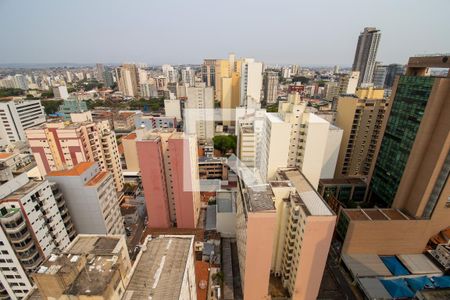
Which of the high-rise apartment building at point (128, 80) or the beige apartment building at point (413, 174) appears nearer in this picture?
the beige apartment building at point (413, 174)

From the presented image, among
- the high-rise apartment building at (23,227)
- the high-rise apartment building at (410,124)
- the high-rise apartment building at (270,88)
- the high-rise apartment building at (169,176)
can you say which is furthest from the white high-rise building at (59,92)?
the high-rise apartment building at (410,124)

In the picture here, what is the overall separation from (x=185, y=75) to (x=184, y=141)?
9790cm

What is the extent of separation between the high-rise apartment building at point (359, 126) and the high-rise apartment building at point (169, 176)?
24.0 meters

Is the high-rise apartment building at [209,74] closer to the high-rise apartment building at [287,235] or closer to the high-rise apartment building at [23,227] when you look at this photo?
the high-rise apartment building at [287,235]

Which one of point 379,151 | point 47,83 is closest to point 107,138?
point 379,151

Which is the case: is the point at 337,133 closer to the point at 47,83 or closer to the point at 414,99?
the point at 414,99

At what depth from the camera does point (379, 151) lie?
A: 26734 mm

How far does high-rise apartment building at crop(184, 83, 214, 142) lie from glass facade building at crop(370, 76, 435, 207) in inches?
1488

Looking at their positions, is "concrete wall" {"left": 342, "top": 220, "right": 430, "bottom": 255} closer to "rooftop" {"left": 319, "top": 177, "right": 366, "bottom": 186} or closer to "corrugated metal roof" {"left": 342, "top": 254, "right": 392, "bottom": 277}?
"corrugated metal roof" {"left": 342, "top": 254, "right": 392, "bottom": 277}

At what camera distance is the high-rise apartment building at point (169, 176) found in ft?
77.3

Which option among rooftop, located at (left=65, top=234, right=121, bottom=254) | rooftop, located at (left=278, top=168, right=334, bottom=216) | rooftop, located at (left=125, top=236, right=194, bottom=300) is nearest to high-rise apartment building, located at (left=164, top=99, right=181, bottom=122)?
rooftop, located at (left=278, top=168, right=334, bottom=216)

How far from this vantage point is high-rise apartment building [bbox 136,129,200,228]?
77.3ft

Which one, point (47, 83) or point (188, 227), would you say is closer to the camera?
point (188, 227)

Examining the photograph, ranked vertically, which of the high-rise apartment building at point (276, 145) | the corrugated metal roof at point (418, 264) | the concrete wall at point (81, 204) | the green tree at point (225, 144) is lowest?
the corrugated metal roof at point (418, 264)
